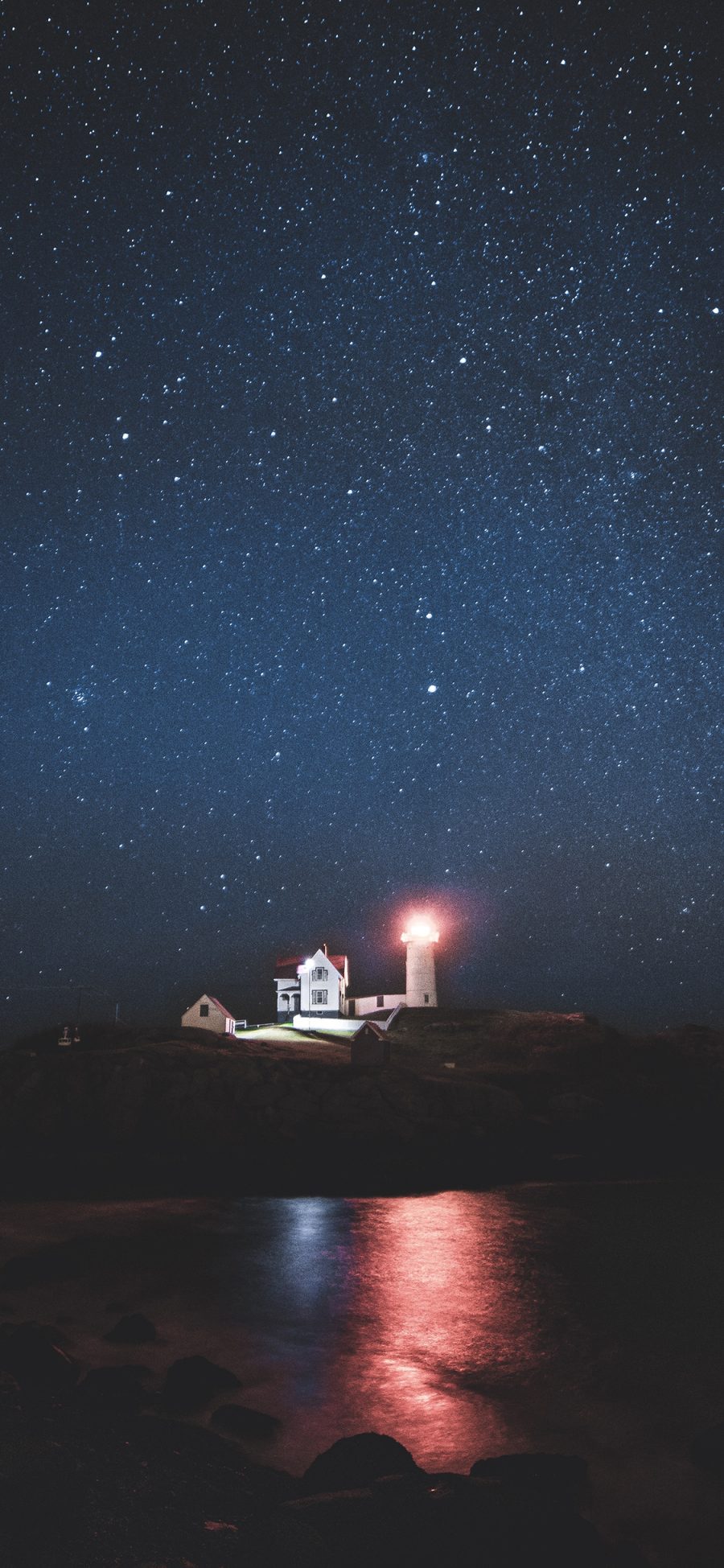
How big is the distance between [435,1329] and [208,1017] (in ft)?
110

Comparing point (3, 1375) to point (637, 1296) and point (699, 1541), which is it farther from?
point (637, 1296)

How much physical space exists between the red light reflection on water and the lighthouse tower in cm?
2925

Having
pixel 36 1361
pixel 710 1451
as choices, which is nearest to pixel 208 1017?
pixel 36 1361

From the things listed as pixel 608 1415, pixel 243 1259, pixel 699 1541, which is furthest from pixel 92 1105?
pixel 699 1541

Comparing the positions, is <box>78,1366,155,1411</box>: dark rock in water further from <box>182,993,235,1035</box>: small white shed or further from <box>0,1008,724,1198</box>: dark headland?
<box>182,993,235,1035</box>: small white shed

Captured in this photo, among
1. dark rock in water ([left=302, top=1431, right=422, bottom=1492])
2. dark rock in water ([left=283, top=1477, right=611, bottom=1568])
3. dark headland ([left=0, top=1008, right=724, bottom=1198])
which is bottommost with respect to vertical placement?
dark headland ([left=0, top=1008, right=724, bottom=1198])

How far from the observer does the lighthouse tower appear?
52906 millimetres

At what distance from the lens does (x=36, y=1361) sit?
33.1 feet

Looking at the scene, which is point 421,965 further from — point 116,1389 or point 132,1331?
point 116,1389

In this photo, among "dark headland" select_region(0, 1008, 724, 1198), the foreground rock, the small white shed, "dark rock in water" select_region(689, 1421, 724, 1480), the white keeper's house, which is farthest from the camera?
the white keeper's house

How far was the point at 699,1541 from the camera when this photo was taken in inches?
290

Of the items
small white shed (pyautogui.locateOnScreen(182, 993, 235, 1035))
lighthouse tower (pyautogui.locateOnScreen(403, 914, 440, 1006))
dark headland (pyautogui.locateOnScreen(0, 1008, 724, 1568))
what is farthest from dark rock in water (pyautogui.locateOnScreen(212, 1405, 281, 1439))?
lighthouse tower (pyautogui.locateOnScreen(403, 914, 440, 1006))

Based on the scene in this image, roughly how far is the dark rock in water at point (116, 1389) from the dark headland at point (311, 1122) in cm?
1628

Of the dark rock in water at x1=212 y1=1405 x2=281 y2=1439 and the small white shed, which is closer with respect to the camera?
the dark rock in water at x1=212 y1=1405 x2=281 y2=1439
